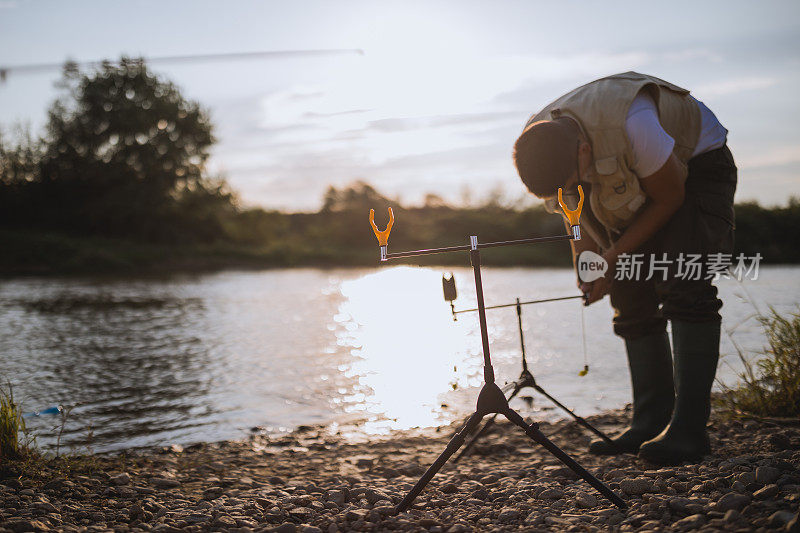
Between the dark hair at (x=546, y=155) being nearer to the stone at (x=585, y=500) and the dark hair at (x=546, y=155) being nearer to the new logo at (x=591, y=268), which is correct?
the new logo at (x=591, y=268)

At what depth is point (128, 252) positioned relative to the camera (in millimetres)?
26812

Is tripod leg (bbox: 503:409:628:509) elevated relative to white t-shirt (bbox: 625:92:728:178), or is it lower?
lower

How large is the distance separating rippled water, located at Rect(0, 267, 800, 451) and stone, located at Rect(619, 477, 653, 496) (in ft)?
5.91

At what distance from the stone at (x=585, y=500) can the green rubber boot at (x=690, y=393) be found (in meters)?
0.56

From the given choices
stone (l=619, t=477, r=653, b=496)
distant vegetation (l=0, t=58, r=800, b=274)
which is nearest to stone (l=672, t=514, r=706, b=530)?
stone (l=619, t=477, r=653, b=496)

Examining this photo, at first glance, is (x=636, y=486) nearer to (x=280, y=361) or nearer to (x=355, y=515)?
(x=355, y=515)

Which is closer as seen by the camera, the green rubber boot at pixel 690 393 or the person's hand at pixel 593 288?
the green rubber boot at pixel 690 393

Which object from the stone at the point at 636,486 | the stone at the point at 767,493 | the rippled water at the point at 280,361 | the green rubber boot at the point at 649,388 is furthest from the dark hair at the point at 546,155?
the rippled water at the point at 280,361

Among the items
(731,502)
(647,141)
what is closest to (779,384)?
(731,502)

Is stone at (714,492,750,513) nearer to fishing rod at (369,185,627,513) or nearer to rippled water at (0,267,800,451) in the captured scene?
fishing rod at (369,185,627,513)

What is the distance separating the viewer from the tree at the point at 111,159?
2919 centimetres

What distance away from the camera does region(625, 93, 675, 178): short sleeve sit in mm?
2508

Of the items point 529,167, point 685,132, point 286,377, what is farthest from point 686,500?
point 286,377

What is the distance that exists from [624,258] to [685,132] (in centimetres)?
63
